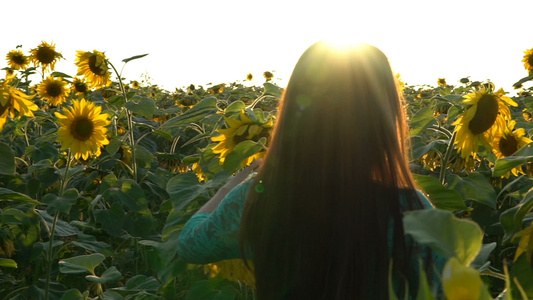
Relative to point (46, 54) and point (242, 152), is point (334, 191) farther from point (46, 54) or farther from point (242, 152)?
point (46, 54)

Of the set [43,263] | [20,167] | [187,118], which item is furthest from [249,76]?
[187,118]

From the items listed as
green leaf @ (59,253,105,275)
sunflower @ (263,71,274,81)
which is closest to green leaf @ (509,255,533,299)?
green leaf @ (59,253,105,275)

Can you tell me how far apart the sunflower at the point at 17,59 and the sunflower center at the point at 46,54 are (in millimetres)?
708

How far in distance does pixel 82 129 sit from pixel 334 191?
2.00 meters

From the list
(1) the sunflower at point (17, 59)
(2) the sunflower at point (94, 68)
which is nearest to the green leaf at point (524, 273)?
(2) the sunflower at point (94, 68)

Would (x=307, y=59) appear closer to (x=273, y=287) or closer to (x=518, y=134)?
(x=273, y=287)

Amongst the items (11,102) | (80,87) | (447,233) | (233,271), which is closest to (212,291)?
(233,271)

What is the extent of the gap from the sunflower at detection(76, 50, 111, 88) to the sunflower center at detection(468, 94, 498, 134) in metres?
2.13

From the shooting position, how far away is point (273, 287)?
118cm

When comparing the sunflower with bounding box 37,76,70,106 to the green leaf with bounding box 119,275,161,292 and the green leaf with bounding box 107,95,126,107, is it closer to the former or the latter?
the green leaf with bounding box 107,95,126,107

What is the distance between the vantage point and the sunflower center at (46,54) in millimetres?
5133

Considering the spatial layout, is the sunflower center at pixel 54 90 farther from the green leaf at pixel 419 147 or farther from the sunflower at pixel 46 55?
the green leaf at pixel 419 147

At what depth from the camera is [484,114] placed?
2096 millimetres

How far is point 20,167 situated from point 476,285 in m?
3.96
